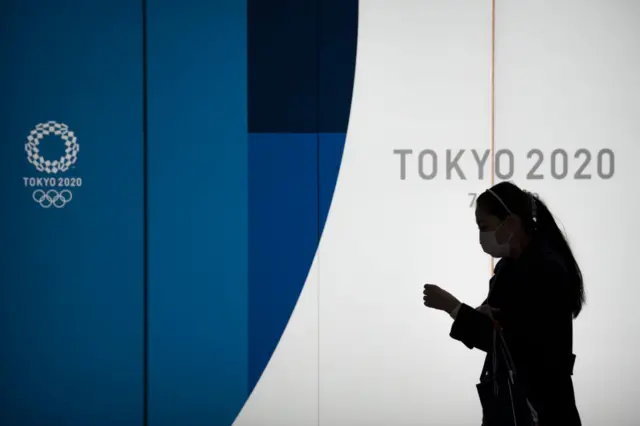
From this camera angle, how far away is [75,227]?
9.09 ft

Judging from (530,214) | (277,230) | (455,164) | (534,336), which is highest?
(455,164)

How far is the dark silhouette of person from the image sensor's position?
1625 mm

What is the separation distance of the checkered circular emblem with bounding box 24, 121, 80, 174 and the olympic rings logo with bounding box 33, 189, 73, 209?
0.09 m

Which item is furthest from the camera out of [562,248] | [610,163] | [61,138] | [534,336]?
[610,163]

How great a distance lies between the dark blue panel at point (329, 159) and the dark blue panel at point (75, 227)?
791 millimetres

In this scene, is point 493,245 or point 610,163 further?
point 610,163

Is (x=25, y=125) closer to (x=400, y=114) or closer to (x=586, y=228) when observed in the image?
(x=400, y=114)

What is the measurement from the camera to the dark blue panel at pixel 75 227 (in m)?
2.74

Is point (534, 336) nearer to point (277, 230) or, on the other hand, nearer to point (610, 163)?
point (277, 230)

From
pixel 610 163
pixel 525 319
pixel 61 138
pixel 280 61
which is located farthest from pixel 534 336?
pixel 61 138

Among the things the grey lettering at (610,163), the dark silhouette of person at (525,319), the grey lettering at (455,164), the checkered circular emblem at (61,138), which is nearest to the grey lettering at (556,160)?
the grey lettering at (610,163)

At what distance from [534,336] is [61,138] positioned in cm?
212

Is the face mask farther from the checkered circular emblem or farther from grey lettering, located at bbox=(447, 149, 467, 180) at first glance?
the checkered circular emblem

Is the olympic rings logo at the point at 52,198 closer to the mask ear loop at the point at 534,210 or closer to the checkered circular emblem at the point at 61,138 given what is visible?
the checkered circular emblem at the point at 61,138
